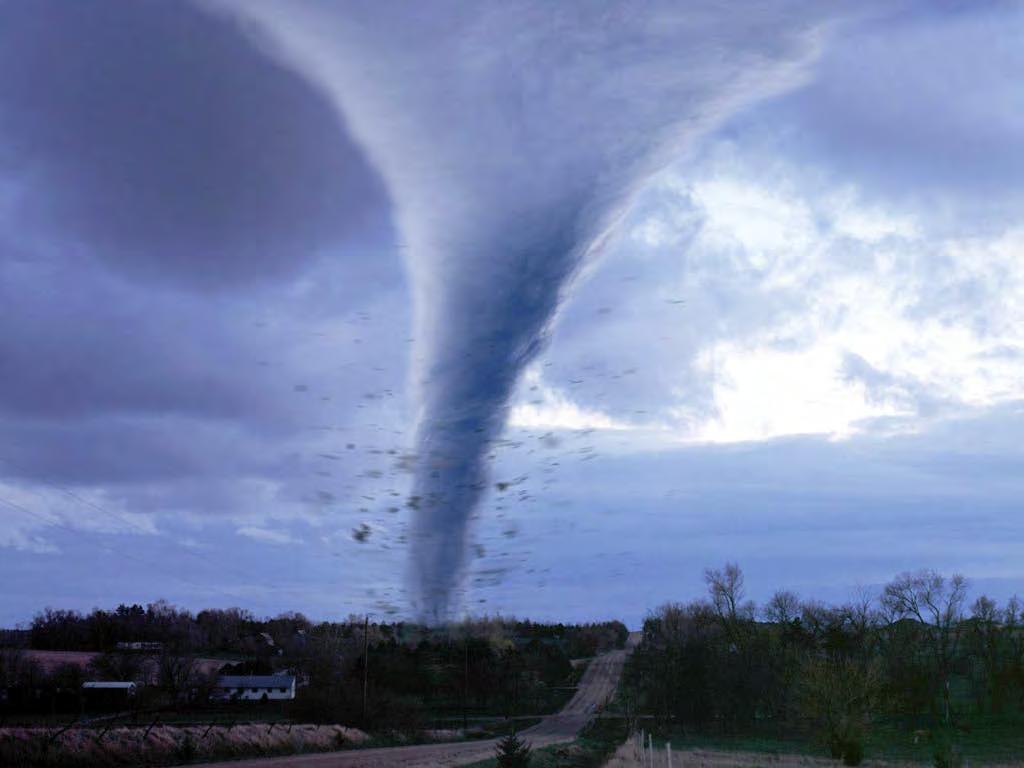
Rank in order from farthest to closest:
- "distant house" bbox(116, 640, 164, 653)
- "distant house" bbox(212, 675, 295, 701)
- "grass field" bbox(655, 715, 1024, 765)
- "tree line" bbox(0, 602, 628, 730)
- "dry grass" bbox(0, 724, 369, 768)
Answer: "distant house" bbox(116, 640, 164, 653), "distant house" bbox(212, 675, 295, 701), "tree line" bbox(0, 602, 628, 730), "grass field" bbox(655, 715, 1024, 765), "dry grass" bbox(0, 724, 369, 768)

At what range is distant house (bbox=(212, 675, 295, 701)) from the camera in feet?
396

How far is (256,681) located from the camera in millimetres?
126062

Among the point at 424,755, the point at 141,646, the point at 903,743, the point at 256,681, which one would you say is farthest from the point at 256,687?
the point at 903,743

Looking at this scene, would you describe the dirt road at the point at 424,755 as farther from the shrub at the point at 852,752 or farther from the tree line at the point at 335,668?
the shrub at the point at 852,752

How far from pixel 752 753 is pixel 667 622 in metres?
81.6

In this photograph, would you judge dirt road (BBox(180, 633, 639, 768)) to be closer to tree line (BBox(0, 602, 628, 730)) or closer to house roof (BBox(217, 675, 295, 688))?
tree line (BBox(0, 602, 628, 730))

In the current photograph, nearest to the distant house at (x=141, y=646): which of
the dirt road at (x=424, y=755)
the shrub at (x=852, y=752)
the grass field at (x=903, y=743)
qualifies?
the dirt road at (x=424, y=755)

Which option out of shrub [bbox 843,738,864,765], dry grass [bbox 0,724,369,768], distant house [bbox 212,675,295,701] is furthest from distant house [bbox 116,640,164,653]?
shrub [bbox 843,738,864,765]

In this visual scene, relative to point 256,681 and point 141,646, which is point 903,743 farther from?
point 141,646

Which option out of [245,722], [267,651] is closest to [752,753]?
[245,722]

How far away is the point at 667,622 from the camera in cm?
16500

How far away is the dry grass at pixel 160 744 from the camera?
56.9 m

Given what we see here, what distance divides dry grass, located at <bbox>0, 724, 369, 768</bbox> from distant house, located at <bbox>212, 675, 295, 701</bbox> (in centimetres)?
3753

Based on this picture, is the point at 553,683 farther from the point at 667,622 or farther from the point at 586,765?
the point at 586,765
